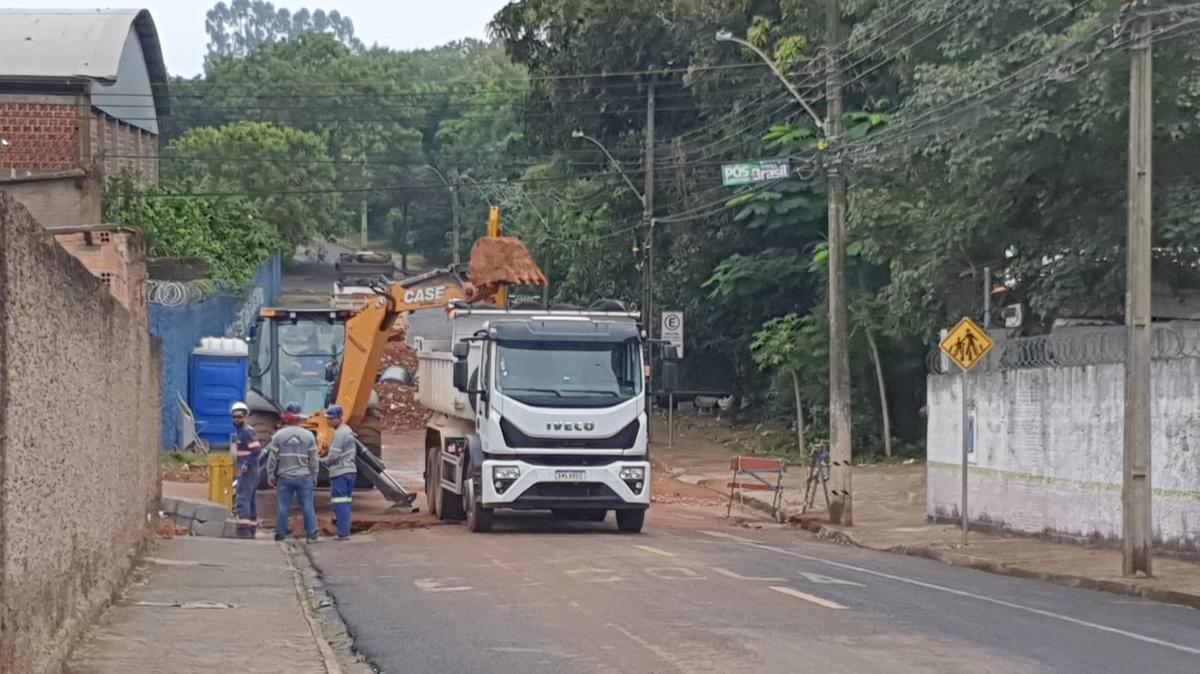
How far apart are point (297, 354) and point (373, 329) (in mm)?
4630

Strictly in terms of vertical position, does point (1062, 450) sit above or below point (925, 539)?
above

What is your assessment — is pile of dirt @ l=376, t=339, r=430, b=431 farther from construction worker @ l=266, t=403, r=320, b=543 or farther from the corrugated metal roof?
construction worker @ l=266, t=403, r=320, b=543

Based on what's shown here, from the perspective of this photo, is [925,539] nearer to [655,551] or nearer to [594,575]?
[655,551]

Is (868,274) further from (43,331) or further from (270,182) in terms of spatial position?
(270,182)

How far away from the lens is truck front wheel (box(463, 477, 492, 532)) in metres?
22.5

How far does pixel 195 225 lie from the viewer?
4672 cm

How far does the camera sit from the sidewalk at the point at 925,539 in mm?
17859

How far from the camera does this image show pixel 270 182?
71625 millimetres

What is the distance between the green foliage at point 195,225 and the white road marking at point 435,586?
24.3 meters

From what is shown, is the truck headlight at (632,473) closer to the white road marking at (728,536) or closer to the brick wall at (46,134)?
the white road marking at (728,536)

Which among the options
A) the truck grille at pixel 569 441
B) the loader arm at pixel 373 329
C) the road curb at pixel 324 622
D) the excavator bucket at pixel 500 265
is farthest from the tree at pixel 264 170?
the road curb at pixel 324 622

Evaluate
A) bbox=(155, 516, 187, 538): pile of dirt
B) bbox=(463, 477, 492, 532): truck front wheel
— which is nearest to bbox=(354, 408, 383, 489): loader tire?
bbox=(463, 477, 492, 532): truck front wheel

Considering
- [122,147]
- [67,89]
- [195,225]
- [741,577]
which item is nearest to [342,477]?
[741,577]

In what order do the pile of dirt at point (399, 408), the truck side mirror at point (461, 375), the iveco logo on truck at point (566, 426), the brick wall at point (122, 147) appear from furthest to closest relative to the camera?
the pile of dirt at point (399, 408) → the brick wall at point (122, 147) → the truck side mirror at point (461, 375) → the iveco logo on truck at point (566, 426)
